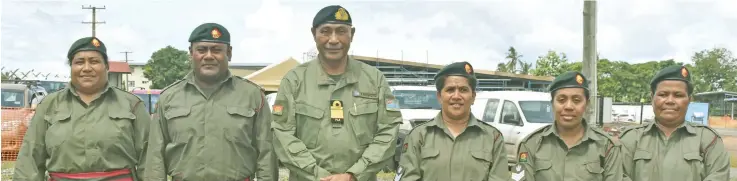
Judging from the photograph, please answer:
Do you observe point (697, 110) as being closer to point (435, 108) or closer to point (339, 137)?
point (435, 108)

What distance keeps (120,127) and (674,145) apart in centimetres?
342

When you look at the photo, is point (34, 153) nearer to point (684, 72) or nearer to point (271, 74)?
point (684, 72)

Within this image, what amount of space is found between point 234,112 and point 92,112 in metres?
0.96

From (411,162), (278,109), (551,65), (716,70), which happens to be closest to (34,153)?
(278,109)

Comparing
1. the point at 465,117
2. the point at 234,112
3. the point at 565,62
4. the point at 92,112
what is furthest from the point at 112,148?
the point at 565,62

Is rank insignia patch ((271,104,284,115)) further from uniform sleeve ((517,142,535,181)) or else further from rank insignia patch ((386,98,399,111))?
uniform sleeve ((517,142,535,181))

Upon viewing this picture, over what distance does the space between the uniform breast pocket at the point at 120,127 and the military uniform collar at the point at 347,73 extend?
127 centimetres

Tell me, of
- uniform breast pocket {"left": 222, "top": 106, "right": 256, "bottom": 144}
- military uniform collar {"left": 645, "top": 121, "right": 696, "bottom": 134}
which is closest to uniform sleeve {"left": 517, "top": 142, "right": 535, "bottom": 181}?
military uniform collar {"left": 645, "top": 121, "right": 696, "bottom": 134}

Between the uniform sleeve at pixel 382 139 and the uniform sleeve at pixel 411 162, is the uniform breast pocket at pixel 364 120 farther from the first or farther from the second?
the uniform sleeve at pixel 411 162

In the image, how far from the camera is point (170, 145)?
3748 mm

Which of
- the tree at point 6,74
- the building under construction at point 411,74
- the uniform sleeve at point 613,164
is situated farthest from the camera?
the tree at point 6,74

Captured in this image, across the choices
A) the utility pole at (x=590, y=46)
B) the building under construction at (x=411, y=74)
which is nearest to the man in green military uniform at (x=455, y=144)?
the utility pole at (x=590, y=46)

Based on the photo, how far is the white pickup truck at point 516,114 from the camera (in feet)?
32.5

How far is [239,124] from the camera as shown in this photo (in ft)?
12.4
